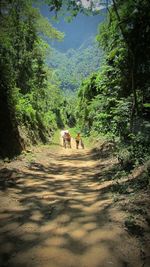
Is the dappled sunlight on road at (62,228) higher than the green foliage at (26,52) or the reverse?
the reverse

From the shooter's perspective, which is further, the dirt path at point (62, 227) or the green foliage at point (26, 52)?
the green foliage at point (26, 52)

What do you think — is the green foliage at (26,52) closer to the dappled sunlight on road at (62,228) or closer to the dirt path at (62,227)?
the dirt path at (62,227)

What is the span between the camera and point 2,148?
10953 millimetres

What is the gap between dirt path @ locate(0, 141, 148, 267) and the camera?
396cm

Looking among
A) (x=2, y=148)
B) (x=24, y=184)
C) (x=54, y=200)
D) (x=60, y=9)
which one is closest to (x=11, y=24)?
(x=60, y=9)

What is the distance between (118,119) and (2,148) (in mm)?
5235

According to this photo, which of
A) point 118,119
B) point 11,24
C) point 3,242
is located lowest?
point 3,242

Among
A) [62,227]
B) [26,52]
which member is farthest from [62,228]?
[26,52]

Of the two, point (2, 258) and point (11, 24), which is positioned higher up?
point (11, 24)

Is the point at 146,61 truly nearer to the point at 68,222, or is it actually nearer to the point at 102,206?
the point at 102,206

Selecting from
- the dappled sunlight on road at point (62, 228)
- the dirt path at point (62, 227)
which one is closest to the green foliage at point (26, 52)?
the dirt path at point (62, 227)

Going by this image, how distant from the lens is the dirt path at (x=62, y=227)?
396 centimetres

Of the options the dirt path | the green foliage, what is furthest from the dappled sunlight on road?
the green foliage

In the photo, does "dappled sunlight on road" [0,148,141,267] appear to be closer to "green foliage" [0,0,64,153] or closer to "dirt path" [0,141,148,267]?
"dirt path" [0,141,148,267]
